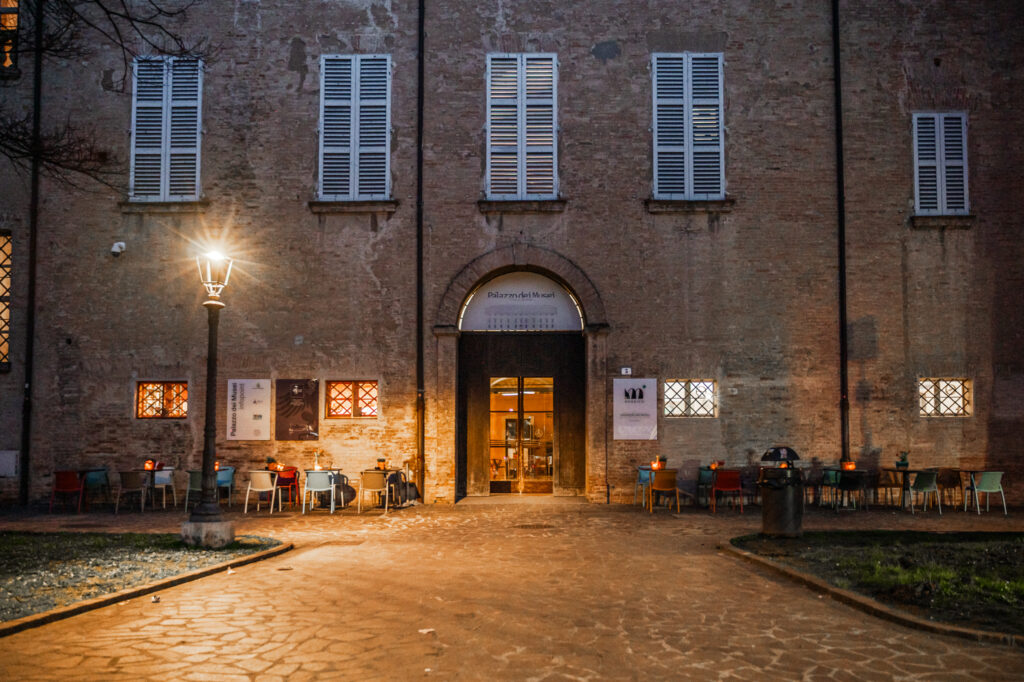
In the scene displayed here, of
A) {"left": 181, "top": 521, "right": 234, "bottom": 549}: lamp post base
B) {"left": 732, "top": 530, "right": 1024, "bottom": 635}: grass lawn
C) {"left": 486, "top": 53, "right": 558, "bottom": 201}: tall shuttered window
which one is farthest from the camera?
{"left": 486, "top": 53, "right": 558, "bottom": 201}: tall shuttered window

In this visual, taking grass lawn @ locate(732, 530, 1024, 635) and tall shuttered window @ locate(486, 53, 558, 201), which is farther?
tall shuttered window @ locate(486, 53, 558, 201)

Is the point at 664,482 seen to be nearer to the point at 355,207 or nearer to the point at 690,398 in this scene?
the point at 690,398

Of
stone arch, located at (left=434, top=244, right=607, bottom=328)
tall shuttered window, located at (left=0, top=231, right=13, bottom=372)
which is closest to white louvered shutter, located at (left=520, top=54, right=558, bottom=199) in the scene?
stone arch, located at (left=434, top=244, right=607, bottom=328)

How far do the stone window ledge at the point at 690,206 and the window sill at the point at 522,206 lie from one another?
164cm

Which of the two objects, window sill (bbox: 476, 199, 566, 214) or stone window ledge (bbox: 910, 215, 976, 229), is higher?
window sill (bbox: 476, 199, 566, 214)

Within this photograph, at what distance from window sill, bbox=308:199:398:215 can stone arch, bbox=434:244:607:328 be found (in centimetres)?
179

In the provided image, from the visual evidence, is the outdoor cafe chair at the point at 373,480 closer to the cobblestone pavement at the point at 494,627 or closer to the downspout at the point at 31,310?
the cobblestone pavement at the point at 494,627

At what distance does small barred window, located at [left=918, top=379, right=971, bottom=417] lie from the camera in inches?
590

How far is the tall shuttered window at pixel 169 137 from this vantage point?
15.4 meters

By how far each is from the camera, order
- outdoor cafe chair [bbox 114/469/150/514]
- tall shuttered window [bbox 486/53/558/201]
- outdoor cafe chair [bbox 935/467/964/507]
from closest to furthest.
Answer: outdoor cafe chair [bbox 114/469/150/514]
outdoor cafe chair [bbox 935/467/964/507]
tall shuttered window [bbox 486/53/558/201]

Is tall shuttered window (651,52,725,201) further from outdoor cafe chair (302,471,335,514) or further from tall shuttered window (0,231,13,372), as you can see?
tall shuttered window (0,231,13,372)

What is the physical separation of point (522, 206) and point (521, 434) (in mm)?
4349

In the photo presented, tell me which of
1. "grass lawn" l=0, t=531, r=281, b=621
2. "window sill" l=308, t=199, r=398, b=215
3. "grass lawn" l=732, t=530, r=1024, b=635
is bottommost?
"grass lawn" l=0, t=531, r=281, b=621

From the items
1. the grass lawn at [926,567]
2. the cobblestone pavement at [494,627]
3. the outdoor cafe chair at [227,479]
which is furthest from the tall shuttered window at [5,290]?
the grass lawn at [926,567]
